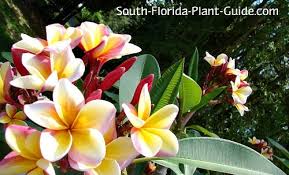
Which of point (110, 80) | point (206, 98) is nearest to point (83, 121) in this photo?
point (110, 80)

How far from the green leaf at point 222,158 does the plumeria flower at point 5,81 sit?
208 millimetres

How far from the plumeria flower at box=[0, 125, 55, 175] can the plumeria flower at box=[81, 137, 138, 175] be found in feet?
0.20

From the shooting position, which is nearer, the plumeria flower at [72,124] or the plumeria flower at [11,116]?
the plumeria flower at [72,124]

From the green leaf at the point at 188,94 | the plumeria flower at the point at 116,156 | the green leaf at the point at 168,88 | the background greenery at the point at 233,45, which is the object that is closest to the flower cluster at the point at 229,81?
the green leaf at the point at 188,94

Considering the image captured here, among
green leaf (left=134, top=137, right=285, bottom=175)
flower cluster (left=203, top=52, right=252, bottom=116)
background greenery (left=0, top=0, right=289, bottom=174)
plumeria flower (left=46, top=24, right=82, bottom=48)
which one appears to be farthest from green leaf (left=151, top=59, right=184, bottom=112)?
background greenery (left=0, top=0, right=289, bottom=174)

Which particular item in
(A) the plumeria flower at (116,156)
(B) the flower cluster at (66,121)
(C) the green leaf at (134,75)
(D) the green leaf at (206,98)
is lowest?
(D) the green leaf at (206,98)

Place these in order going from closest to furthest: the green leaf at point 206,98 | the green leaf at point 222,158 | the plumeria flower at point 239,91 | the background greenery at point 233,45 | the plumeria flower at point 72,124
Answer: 1. the plumeria flower at point 72,124
2. the green leaf at point 222,158
3. the green leaf at point 206,98
4. the plumeria flower at point 239,91
5. the background greenery at point 233,45

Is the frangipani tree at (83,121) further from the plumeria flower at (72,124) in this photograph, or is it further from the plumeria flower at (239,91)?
the plumeria flower at (239,91)

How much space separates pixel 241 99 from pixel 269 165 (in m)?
0.47

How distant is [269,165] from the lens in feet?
2.48

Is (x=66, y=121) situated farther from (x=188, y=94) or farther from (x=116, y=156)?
(x=188, y=94)

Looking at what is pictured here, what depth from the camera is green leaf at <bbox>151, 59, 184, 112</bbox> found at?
817mm

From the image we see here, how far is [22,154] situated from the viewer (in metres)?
0.55

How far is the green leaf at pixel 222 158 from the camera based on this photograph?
75 cm
